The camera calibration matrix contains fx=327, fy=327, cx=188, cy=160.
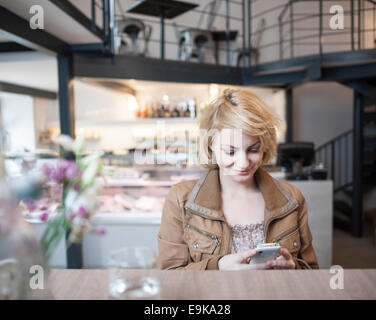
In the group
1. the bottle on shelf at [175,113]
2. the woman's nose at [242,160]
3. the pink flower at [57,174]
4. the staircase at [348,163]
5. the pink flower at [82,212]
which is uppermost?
the bottle on shelf at [175,113]

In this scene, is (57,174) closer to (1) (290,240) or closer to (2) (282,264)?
(2) (282,264)

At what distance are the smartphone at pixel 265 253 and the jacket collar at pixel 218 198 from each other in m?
0.26

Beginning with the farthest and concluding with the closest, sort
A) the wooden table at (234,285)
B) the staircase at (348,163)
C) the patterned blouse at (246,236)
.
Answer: the staircase at (348,163)
the patterned blouse at (246,236)
the wooden table at (234,285)

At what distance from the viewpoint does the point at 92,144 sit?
20.9 feet

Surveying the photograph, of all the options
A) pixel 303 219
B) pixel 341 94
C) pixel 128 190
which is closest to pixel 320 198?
pixel 128 190

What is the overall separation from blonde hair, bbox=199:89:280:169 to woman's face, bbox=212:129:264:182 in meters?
0.02

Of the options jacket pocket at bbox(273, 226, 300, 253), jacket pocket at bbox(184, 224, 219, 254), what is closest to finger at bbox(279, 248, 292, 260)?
jacket pocket at bbox(273, 226, 300, 253)

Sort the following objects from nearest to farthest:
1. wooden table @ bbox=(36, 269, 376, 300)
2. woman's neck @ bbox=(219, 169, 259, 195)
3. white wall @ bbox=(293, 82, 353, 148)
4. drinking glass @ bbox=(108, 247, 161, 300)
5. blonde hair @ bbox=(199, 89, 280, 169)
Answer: drinking glass @ bbox=(108, 247, 161, 300), wooden table @ bbox=(36, 269, 376, 300), blonde hair @ bbox=(199, 89, 280, 169), woman's neck @ bbox=(219, 169, 259, 195), white wall @ bbox=(293, 82, 353, 148)

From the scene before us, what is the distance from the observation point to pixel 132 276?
72 cm

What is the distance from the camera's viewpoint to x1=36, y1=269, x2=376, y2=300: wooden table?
0.91 meters

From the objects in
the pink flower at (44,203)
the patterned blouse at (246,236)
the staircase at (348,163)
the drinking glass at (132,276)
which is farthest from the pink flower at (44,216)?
the staircase at (348,163)

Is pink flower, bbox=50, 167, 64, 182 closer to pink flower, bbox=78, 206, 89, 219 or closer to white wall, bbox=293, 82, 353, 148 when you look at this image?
pink flower, bbox=78, 206, 89, 219

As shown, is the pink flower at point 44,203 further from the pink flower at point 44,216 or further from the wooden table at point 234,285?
the wooden table at point 234,285

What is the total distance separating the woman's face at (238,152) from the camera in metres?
1.35
